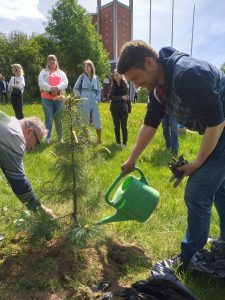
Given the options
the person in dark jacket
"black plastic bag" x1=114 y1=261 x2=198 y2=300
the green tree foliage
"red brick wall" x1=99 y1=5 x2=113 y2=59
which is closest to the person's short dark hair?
the person in dark jacket

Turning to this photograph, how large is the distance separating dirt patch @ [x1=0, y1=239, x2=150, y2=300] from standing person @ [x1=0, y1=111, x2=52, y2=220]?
1.39 ft

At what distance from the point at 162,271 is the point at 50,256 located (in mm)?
998

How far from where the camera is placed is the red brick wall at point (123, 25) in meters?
50.0

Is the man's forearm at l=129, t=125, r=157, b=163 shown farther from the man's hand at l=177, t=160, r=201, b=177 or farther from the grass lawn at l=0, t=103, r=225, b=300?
the man's hand at l=177, t=160, r=201, b=177

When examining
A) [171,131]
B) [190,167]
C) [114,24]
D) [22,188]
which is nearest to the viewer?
[190,167]

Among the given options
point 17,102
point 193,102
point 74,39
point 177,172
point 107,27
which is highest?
point 107,27

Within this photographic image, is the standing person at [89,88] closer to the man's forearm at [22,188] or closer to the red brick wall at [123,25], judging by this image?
the man's forearm at [22,188]

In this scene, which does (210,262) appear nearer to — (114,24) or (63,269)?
(63,269)

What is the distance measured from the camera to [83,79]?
736 centimetres

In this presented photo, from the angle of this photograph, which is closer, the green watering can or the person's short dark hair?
the person's short dark hair

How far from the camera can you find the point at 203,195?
268 cm

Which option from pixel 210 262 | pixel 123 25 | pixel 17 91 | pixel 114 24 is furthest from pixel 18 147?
pixel 123 25

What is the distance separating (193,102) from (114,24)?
49463mm

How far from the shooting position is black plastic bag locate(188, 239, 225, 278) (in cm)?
272
